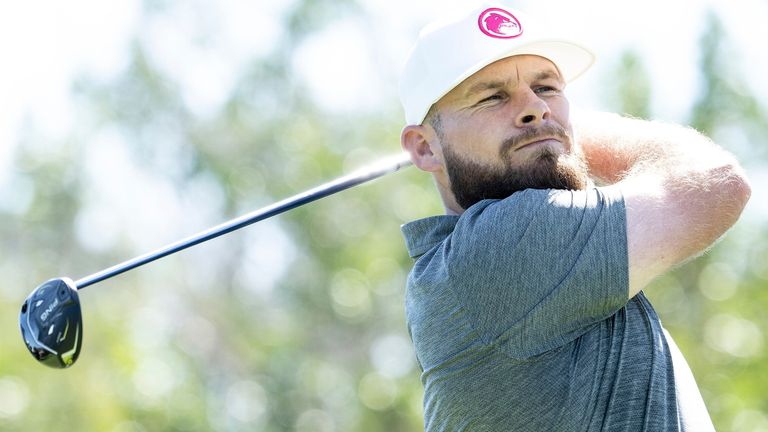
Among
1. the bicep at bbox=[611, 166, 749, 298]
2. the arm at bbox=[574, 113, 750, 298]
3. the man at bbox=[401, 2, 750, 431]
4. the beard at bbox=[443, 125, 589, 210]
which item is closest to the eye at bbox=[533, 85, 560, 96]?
the man at bbox=[401, 2, 750, 431]

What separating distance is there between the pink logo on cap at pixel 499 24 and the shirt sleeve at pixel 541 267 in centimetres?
43

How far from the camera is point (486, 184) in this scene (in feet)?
10.2

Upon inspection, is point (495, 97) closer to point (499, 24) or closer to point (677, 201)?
point (499, 24)

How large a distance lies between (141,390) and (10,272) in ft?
15.3

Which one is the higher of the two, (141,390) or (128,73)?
(128,73)

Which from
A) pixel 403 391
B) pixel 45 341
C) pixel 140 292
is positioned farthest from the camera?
pixel 140 292

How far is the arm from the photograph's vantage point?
2.72 metres

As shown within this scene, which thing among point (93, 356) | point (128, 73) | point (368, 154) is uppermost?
point (128, 73)

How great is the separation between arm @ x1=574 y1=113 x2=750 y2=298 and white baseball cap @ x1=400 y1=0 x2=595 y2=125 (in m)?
0.39

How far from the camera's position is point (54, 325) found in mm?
3398

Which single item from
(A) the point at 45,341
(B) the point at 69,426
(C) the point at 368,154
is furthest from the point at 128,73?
(A) the point at 45,341

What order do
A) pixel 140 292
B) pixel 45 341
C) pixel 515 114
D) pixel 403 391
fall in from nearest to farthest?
pixel 515 114 → pixel 45 341 → pixel 403 391 → pixel 140 292

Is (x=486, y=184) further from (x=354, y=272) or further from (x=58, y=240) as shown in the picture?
(x=58, y=240)

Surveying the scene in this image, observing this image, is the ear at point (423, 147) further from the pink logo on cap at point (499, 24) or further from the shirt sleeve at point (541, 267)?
the shirt sleeve at point (541, 267)
